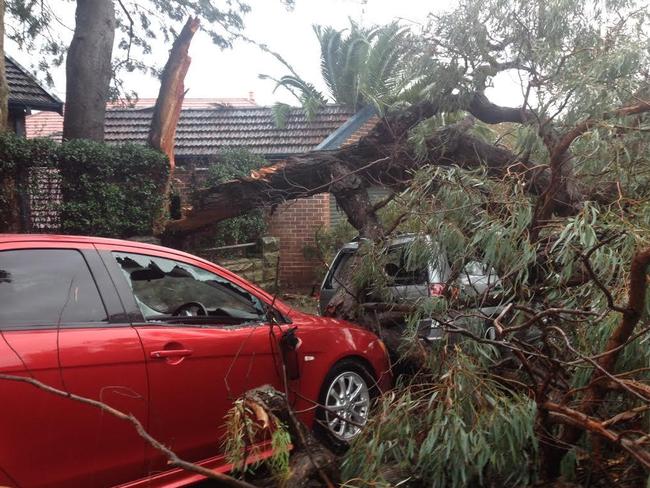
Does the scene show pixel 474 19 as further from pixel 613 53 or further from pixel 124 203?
pixel 124 203

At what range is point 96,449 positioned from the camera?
323cm

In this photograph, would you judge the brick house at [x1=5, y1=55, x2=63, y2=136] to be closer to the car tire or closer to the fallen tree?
the fallen tree

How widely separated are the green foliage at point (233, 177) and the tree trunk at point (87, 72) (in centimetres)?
274

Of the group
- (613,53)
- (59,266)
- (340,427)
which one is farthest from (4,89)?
(613,53)

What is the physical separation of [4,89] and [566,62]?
676cm

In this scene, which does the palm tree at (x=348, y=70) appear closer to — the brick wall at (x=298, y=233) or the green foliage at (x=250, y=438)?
the brick wall at (x=298, y=233)

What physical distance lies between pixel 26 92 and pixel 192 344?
10631 millimetres

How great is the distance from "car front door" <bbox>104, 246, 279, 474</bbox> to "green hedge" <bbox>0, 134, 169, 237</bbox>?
5.35 metres

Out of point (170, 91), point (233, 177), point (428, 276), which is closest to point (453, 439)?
point (428, 276)

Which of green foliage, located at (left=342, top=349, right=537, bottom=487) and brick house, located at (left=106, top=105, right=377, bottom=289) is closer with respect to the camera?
green foliage, located at (left=342, top=349, right=537, bottom=487)

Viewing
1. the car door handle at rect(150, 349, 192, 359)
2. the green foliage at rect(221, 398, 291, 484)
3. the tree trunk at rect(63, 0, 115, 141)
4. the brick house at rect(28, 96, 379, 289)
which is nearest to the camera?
the green foliage at rect(221, 398, 291, 484)

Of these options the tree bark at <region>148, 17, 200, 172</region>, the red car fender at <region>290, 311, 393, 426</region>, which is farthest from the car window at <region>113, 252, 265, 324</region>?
the tree bark at <region>148, 17, 200, 172</region>

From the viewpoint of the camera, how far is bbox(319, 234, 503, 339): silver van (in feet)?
15.1

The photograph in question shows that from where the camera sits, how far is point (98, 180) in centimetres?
925
